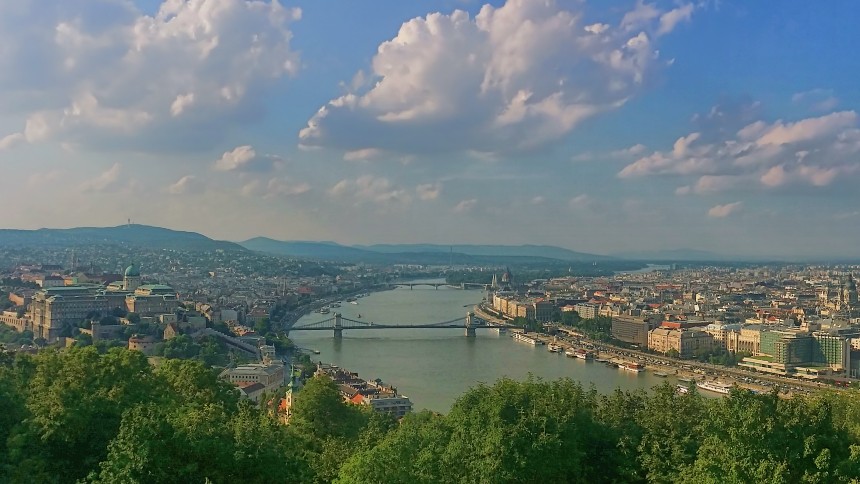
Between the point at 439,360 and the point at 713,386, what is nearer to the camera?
the point at 713,386

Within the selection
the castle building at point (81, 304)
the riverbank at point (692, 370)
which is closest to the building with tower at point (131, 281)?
the castle building at point (81, 304)

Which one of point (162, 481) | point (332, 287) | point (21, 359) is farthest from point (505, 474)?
point (332, 287)

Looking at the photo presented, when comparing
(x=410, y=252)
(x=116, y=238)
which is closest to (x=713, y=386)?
(x=116, y=238)

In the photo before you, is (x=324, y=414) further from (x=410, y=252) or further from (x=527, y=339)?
(x=410, y=252)

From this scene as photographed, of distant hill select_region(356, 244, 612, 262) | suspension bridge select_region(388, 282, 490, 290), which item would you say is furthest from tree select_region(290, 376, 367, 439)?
distant hill select_region(356, 244, 612, 262)

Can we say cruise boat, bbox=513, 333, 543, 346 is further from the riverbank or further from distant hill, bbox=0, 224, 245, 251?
distant hill, bbox=0, 224, 245, 251

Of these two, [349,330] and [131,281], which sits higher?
[131,281]

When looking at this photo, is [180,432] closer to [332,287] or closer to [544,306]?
[544,306]

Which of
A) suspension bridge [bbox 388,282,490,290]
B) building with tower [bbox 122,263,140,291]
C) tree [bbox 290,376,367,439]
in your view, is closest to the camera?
tree [bbox 290,376,367,439]
